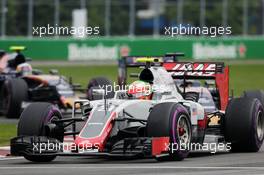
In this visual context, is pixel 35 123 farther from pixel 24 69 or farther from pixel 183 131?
pixel 24 69

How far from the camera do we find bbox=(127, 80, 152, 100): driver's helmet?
56.0 feet

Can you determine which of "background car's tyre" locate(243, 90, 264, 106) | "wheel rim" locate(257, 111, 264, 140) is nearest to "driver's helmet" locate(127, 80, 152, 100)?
"wheel rim" locate(257, 111, 264, 140)

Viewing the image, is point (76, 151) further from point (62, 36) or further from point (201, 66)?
point (62, 36)

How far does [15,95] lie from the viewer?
27.1m

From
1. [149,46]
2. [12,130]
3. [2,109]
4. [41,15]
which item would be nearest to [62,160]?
[12,130]

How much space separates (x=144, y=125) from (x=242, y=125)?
201 cm

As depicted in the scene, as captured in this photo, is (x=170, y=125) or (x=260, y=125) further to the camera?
(x=260, y=125)

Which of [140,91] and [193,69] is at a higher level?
[193,69]

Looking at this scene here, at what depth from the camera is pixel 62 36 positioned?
195ft

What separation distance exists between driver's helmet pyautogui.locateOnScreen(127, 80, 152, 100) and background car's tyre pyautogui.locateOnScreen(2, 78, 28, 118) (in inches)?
408

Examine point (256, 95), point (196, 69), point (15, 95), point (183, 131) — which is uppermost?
point (196, 69)

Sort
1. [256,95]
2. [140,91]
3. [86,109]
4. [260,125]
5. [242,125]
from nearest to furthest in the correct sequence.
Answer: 1. [86,109]
2. [140,91]
3. [242,125]
4. [260,125]
5. [256,95]

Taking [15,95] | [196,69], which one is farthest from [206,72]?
[15,95]

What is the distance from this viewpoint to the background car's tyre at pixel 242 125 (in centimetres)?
1738
